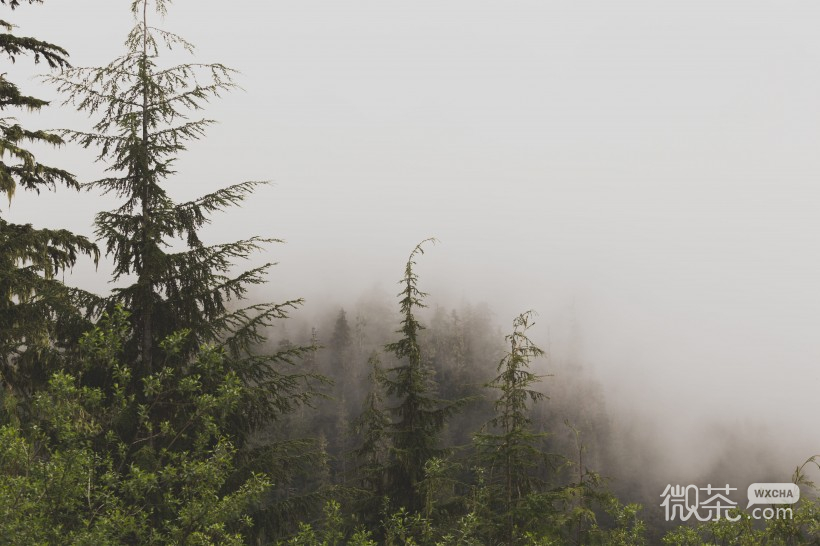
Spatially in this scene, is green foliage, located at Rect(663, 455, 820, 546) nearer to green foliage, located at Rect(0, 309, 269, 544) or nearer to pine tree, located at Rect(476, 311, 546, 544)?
pine tree, located at Rect(476, 311, 546, 544)

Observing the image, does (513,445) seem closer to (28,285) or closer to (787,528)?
(787,528)

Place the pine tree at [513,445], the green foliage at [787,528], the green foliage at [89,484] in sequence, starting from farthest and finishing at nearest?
1. the pine tree at [513,445]
2. the green foliage at [787,528]
3. the green foliage at [89,484]

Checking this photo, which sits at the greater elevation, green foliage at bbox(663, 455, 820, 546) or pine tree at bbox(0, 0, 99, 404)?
pine tree at bbox(0, 0, 99, 404)

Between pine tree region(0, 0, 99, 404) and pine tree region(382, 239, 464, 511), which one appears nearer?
pine tree region(0, 0, 99, 404)

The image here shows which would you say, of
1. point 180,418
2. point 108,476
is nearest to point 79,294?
point 180,418

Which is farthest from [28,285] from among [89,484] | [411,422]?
[411,422]

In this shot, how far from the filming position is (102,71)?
43.0 feet

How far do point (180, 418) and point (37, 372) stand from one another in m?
3.11

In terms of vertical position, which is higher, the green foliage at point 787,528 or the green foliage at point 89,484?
the green foliage at point 89,484

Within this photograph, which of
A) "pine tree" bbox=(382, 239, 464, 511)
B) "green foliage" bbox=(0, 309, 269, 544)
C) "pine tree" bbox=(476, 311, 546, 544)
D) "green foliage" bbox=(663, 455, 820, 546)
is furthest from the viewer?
"pine tree" bbox=(382, 239, 464, 511)

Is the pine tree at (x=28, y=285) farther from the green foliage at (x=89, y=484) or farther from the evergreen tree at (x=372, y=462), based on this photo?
the evergreen tree at (x=372, y=462)

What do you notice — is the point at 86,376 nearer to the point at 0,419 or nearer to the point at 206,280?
the point at 0,419

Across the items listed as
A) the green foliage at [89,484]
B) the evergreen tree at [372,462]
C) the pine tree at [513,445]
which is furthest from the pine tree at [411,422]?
the green foliage at [89,484]

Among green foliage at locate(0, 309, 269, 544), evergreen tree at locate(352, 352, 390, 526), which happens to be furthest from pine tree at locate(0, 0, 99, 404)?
evergreen tree at locate(352, 352, 390, 526)
